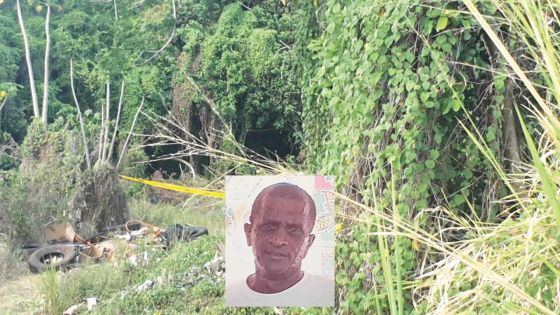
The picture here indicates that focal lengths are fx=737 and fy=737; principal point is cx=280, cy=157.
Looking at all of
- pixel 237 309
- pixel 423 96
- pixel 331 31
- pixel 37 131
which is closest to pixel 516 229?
pixel 423 96

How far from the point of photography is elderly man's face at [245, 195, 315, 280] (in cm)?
390

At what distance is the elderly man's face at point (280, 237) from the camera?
3900 mm

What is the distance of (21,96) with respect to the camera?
1758 centimetres

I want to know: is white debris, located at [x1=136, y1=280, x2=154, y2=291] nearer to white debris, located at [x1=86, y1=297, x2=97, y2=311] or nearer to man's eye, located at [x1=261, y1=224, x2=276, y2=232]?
white debris, located at [x1=86, y1=297, x2=97, y2=311]

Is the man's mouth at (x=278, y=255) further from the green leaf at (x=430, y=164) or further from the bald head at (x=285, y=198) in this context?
the green leaf at (x=430, y=164)

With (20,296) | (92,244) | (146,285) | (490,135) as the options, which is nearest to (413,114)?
(490,135)

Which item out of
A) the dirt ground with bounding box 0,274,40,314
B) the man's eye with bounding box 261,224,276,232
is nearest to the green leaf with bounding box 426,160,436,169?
the man's eye with bounding box 261,224,276,232

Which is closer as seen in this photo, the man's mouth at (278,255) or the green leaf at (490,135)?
the green leaf at (490,135)

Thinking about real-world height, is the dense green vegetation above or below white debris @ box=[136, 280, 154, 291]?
above

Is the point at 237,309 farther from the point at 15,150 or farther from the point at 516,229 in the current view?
the point at 15,150

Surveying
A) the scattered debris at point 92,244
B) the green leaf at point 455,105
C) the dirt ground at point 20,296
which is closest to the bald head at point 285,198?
the green leaf at point 455,105

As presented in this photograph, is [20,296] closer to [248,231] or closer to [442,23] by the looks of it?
[248,231]

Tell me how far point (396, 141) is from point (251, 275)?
1.06m

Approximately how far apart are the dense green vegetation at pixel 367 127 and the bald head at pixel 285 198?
23 cm
